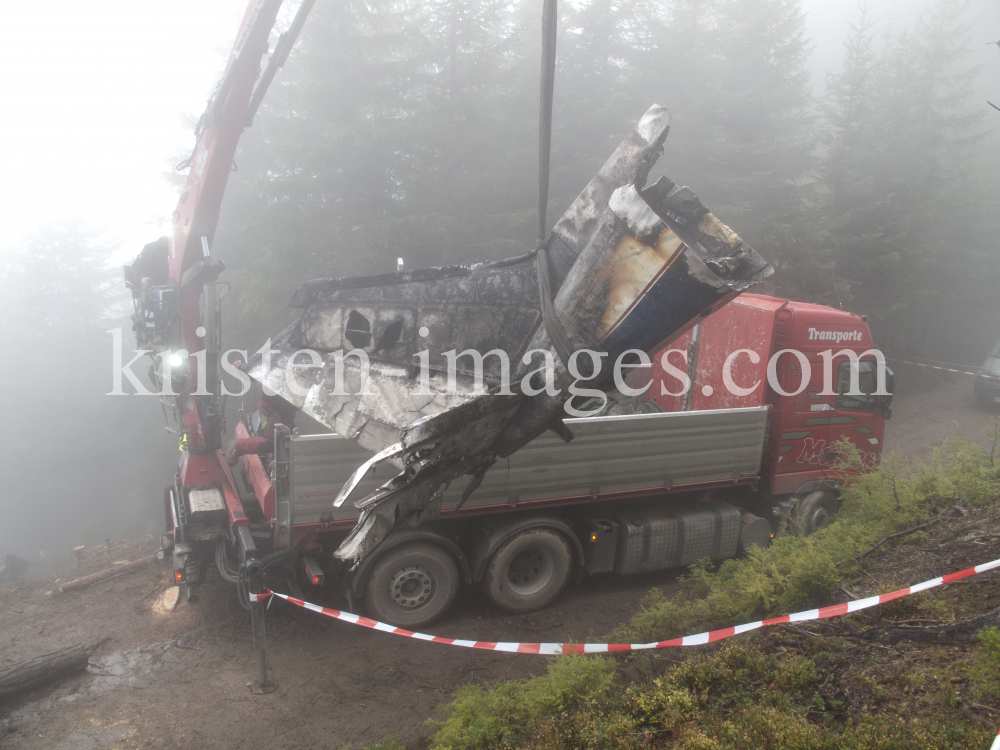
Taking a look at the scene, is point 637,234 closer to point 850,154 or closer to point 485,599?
point 485,599

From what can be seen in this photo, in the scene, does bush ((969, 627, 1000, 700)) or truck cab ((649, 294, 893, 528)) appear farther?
truck cab ((649, 294, 893, 528))

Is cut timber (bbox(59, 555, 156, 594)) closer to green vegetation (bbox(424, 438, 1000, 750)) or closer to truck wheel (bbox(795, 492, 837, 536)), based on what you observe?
green vegetation (bbox(424, 438, 1000, 750))

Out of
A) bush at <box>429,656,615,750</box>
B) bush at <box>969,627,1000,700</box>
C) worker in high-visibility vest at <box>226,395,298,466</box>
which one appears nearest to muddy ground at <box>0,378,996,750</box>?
bush at <box>429,656,615,750</box>

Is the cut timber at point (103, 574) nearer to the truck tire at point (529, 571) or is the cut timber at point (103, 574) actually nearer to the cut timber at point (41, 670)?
the cut timber at point (41, 670)

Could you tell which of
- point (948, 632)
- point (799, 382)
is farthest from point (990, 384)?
point (948, 632)

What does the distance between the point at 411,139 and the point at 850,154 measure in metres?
12.2

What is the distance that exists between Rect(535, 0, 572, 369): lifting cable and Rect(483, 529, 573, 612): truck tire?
4280 millimetres

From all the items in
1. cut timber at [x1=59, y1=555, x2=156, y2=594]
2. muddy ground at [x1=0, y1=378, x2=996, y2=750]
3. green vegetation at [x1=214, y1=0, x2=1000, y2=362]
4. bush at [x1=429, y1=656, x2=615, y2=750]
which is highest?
green vegetation at [x1=214, y1=0, x2=1000, y2=362]

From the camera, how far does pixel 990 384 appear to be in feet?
46.2

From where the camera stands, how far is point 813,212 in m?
15.2

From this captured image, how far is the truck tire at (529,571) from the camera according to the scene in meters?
5.62

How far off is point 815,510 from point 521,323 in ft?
21.4

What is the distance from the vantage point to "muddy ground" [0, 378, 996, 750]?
429 centimetres

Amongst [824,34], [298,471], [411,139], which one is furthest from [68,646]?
[824,34]
